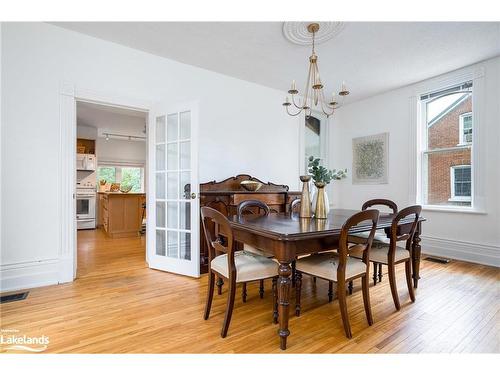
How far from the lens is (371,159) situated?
16.1ft

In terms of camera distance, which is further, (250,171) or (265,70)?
(250,171)

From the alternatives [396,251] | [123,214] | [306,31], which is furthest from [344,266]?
[123,214]

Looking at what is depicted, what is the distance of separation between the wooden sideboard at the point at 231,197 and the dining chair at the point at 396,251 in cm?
138

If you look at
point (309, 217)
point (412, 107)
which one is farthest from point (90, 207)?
point (412, 107)

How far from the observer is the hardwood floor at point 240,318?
1.68m

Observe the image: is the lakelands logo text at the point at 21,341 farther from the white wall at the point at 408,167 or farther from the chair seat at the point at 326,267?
Result: the white wall at the point at 408,167

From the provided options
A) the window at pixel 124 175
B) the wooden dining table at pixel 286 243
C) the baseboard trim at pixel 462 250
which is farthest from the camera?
the window at pixel 124 175

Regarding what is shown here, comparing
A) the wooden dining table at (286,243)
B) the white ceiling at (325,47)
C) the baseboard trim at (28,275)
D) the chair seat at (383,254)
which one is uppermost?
the white ceiling at (325,47)

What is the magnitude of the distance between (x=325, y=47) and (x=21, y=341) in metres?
3.92

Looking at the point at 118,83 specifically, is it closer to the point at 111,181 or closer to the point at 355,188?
the point at 355,188

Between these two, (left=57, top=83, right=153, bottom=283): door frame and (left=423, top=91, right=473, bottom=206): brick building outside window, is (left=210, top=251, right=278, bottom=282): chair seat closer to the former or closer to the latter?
(left=57, top=83, right=153, bottom=283): door frame

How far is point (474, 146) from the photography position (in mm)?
3596

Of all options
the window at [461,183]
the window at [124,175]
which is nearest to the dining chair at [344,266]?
the window at [461,183]

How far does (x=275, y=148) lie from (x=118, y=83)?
2.57 m
